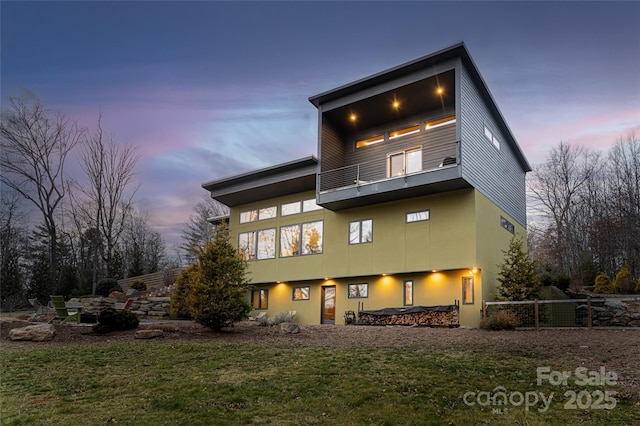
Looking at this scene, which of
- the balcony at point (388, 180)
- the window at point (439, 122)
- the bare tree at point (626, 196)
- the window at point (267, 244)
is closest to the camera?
the balcony at point (388, 180)

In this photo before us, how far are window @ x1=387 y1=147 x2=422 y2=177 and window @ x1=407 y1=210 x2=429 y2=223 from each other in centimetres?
163

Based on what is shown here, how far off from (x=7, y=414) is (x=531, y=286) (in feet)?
50.1

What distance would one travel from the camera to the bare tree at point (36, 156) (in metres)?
29.1

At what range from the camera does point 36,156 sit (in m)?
29.9

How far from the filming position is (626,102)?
63.7 feet

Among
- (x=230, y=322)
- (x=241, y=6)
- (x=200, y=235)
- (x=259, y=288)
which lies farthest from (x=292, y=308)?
(x=200, y=235)

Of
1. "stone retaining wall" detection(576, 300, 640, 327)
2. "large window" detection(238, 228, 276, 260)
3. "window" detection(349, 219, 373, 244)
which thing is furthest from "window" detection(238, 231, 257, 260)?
"stone retaining wall" detection(576, 300, 640, 327)

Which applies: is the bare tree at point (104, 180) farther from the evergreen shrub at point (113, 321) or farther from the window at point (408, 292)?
the window at point (408, 292)

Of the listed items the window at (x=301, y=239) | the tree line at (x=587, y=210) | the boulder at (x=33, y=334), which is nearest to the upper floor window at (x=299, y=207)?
the window at (x=301, y=239)

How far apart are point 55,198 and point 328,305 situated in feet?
67.6

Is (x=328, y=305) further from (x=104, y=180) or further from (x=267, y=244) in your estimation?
(x=104, y=180)

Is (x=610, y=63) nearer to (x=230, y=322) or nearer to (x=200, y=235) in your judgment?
(x=230, y=322)

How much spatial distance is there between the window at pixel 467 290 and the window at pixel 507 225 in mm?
4178

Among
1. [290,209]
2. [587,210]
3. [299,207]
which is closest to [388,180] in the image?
[299,207]
